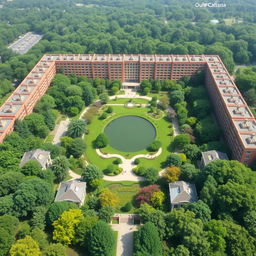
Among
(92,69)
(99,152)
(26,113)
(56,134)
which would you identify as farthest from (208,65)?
(26,113)

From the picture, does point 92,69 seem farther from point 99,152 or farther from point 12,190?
point 12,190

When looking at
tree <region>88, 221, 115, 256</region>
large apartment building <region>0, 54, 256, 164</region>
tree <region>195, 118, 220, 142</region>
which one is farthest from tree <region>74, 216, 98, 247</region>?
tree <region>195, 118, 220, 142</region>

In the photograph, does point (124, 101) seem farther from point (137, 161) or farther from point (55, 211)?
point (55, 211)

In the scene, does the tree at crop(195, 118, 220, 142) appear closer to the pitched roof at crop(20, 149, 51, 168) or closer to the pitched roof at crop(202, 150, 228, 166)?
the pitched roof at crop(202, 150, 228, 166)

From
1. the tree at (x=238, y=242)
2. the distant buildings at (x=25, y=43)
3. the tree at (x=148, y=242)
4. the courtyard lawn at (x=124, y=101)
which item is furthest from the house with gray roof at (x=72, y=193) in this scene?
the distant buildings at (x=25, y=43)

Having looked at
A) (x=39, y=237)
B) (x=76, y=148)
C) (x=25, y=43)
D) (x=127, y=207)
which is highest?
(x=39, y=237)

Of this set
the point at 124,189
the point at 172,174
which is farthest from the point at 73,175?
the point at 172,174
